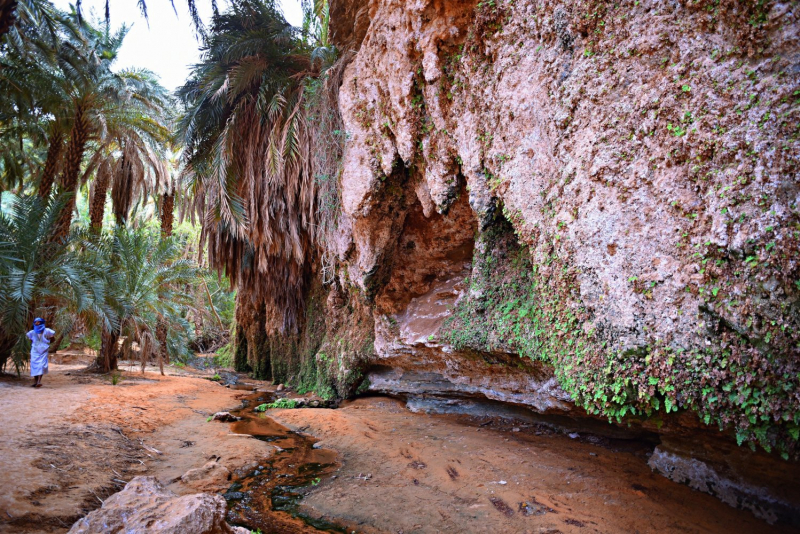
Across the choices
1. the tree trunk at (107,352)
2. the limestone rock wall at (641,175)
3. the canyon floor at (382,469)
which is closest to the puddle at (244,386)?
the tree trunk at (107,352)

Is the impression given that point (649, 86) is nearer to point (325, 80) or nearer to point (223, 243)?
point (325, 80)

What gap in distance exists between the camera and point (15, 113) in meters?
13.3

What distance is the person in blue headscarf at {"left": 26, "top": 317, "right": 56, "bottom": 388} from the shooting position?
8.49 metres

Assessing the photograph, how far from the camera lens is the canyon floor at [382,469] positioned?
13.1ft

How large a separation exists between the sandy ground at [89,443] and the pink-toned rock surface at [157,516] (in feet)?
2.42

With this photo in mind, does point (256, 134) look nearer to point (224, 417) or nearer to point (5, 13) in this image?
point (224, 417)

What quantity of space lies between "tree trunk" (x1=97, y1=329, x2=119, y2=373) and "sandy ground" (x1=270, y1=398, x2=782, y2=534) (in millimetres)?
7522

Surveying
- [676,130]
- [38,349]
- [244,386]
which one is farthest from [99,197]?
[676,130]

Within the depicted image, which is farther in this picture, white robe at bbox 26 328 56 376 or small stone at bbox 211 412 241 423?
white robe at bbox 26 328 56 376

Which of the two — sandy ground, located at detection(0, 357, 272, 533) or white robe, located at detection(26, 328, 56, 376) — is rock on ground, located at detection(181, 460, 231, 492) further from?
white robe, located at detection(26, 328, 56, 376)

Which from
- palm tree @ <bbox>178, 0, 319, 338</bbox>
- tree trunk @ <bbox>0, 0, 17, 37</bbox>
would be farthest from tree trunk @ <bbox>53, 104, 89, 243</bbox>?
tree trunk @ <bbox>0, 0, 17, 37</bbox>

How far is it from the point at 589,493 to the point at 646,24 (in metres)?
4.50

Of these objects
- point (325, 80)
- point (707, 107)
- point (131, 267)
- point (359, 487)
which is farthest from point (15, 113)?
point (707, 107)

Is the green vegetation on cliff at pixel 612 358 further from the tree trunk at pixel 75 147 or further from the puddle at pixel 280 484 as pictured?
the tree trunk at pixel 75 147
